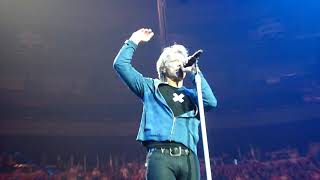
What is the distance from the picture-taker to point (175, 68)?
188 centimetres

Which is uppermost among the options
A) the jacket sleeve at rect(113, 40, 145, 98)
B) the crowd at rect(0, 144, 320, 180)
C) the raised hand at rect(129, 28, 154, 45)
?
the raised hand at rect(129, 28, 154, 45)

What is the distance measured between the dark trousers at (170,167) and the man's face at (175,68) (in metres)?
0.39

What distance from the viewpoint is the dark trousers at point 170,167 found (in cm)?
166

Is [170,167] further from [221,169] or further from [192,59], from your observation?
[221,169]

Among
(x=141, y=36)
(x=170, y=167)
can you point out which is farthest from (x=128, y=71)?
(x=170, y=167)

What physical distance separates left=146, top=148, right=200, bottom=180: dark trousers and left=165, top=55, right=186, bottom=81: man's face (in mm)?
385

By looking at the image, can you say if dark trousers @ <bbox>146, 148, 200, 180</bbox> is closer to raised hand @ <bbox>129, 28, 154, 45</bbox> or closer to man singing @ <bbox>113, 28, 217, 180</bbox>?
man singing @ <bbox>113, 28, 217, 180</bbox>

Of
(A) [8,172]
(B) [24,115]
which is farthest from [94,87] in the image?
(A) [8,172]

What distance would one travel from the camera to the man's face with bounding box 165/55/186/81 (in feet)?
6.13

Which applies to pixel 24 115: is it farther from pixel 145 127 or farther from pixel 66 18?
pixel 145 127

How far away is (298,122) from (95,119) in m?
3.04

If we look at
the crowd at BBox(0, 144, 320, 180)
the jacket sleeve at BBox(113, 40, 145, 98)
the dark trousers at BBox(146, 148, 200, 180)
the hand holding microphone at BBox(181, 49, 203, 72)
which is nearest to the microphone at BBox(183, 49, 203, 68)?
the hand holding microphone at BBox(181, 49, 203, 72)

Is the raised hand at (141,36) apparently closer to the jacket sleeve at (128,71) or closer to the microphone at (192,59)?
the jacket sleeve at (128,71)

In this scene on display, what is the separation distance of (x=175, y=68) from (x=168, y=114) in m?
0.23
